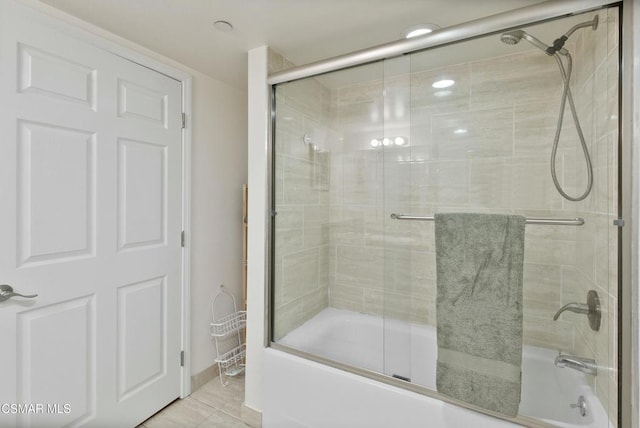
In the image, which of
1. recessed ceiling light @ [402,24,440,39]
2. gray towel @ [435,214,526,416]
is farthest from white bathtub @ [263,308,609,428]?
recessed ceiling light @ [402,24,440,39]

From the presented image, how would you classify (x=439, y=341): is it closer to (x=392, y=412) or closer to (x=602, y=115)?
(x=392, y=412)

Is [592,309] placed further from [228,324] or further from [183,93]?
[183,93]

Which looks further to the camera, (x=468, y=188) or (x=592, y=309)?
(x=468, y=188)

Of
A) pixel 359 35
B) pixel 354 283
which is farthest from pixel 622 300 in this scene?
pixel 359 35

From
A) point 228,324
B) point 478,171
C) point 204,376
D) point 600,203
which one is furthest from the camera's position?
point 228,324

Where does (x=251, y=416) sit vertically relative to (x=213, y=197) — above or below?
below

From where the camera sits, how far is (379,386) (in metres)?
1.44

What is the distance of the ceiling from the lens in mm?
1396

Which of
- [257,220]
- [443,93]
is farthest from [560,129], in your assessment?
[257,220]

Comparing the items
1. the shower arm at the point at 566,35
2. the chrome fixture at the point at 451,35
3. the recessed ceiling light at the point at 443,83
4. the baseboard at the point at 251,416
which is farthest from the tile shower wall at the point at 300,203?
the shower arm at the point at 566,35

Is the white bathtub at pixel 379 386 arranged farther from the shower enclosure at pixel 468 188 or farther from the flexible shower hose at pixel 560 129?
the flexible shower hose at pixel 560 129

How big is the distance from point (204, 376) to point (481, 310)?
6.56 feet

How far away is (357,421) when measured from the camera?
1.46 meters

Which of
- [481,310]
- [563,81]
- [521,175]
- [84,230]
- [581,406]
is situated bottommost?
[581,406]
